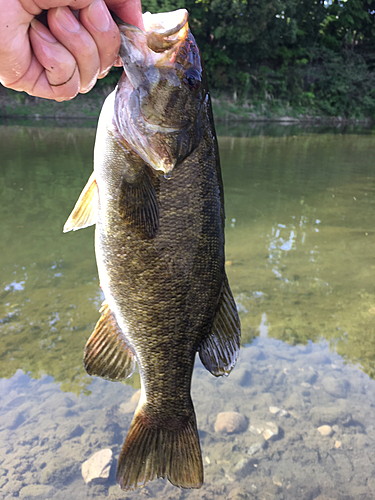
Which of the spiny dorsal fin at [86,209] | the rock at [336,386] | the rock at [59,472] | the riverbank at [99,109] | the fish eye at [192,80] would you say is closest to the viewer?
the fish eye at [192,80]

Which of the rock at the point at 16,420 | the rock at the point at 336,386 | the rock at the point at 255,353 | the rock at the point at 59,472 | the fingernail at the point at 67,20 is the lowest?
the rock at the point at 255,353

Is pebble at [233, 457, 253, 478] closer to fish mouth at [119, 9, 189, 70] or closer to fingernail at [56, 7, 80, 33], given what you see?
fish mouth at [119, 9, 189, 70]

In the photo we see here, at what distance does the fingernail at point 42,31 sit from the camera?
126 centimetres

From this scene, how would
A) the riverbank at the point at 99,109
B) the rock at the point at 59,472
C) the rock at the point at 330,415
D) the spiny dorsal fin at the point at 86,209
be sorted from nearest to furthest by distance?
the spiny dorsal fin at the point at 86,209 < the rock at the point at 59,472 < the rock at the point at 330,415 < the riverbank at the point at 99,109

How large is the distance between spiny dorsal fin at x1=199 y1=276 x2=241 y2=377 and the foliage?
23934 millimetres

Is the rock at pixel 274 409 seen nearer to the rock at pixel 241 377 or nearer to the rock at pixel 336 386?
the rock at pixel 241 377

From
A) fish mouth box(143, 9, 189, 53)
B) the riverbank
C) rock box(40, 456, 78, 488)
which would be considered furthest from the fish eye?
the riverbank

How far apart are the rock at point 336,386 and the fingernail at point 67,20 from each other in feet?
9.41

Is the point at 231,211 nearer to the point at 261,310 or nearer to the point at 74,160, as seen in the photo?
the point at 261,310

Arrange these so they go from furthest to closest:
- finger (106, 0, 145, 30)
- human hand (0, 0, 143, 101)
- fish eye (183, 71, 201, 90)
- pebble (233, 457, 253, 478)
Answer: pebble (233, 457, 253, 478)
fish eye (183, 71, 201, 90)
finger (106, 0, 145, 30)
human hand (0, 0, 143, 101)

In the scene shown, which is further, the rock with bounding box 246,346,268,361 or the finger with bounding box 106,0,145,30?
the rock with bounding box 246,346,268,361

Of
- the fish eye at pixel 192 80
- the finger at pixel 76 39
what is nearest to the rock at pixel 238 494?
the fish eye at pixel 192 80

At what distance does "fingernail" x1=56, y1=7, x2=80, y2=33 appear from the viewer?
4.07 feet

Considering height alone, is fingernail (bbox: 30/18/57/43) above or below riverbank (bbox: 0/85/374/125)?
above
